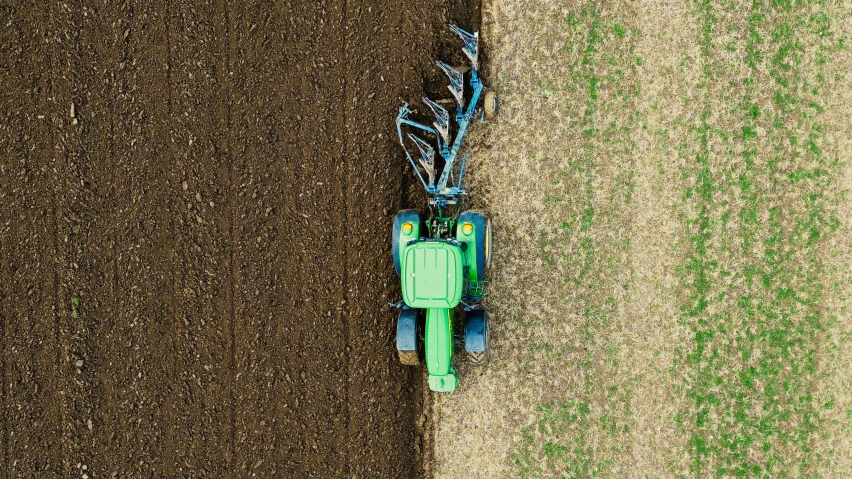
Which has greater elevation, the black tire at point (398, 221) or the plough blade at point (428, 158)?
the plough blade at point (428, 158)

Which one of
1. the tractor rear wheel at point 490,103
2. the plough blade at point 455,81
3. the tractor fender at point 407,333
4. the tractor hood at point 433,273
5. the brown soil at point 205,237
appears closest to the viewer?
the tractor hood at point 433,273

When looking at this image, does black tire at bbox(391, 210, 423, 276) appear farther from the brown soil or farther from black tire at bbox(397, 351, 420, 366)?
black tire at bbox(397, 351, 420, 366)

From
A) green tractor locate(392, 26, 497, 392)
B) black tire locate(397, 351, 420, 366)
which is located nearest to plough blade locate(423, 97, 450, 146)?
green tractor locate(392, 26, 497, 392)

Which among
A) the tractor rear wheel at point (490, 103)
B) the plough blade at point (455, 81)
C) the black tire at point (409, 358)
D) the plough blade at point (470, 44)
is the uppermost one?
the plough blade at point (470, 44)

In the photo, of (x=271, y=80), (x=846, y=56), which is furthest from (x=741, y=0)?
(x=271, y=80)

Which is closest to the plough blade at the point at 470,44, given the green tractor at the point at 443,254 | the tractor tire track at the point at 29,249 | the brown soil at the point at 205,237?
the green tractor at the point at 443,254

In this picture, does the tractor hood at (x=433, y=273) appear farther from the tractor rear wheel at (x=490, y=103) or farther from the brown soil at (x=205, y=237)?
the tractor rear wheel at (x=490, y=103)
